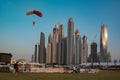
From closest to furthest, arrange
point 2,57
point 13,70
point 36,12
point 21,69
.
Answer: point 36,12 → point 13,70 → point 21,69 → point 2,57

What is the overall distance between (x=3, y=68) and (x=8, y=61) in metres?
45.8

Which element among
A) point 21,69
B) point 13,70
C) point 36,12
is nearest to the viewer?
point 36,12

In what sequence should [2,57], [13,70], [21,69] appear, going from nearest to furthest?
[13,70] → [21,69] → [2,57]

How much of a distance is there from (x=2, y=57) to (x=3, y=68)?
4501 centimetres

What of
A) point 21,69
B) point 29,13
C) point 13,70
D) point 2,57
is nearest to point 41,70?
point 21,69

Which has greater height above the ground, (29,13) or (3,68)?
(29,13)

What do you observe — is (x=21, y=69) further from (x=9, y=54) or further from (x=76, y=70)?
(x=9, y=54)

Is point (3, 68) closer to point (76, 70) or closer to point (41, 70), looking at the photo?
point (41, 70)

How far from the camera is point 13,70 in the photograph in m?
49.4

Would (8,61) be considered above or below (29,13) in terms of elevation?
below

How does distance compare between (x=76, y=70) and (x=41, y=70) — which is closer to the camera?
(x=76, y=70)

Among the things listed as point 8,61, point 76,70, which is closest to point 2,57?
point 8,61

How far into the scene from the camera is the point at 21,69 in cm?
5472

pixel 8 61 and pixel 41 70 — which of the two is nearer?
pixel 41 70
